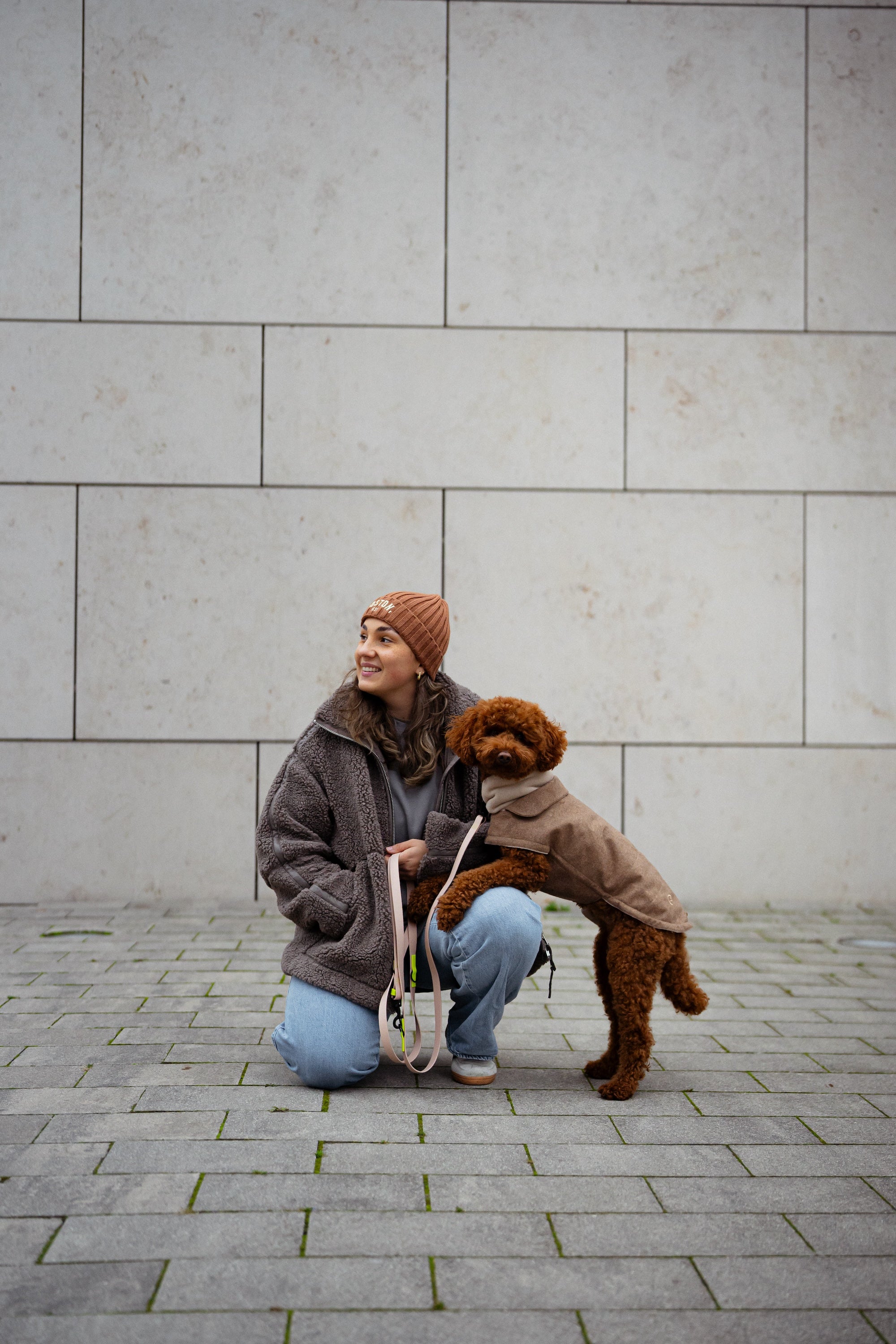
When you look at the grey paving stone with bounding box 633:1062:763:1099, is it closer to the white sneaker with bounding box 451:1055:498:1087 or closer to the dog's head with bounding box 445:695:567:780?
the white sneaker with bounding box 451:1055:498:1087

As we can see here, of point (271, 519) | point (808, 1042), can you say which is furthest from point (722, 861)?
point (271, 519)

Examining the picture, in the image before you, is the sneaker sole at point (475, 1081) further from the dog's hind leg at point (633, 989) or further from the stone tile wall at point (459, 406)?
the stone tile wall at point (459, 406)

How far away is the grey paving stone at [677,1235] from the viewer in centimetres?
237

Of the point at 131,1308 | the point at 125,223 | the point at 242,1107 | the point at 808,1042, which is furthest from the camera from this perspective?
the point at 125,223

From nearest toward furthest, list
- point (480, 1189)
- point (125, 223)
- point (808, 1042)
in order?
point (480, 1189) < point (808, 1042) < point (125, 223)

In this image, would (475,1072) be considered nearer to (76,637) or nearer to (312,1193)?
(312,1193)

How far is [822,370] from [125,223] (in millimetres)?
4072

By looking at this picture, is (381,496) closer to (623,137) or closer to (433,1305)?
(623,137)

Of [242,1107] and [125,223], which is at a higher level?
[125,223]

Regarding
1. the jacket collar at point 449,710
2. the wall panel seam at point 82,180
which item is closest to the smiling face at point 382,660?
the jacket collar at point 449,710

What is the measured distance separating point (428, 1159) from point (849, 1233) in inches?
40.6

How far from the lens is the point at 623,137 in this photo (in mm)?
6242

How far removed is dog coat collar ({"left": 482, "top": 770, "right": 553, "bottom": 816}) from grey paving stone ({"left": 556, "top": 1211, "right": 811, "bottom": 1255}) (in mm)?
1182

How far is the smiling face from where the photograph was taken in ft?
11.4
